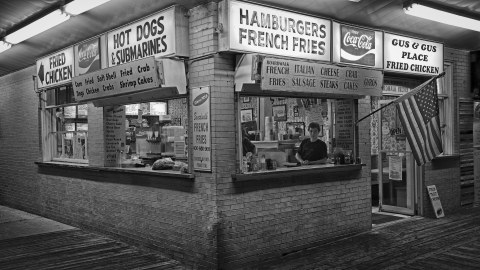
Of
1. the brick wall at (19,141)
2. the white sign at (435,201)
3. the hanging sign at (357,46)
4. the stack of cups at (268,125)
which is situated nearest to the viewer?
the hanging sign at (357,46)

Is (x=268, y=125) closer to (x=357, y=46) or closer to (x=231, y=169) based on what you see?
(x=357, y=46)

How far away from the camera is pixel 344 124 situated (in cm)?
841

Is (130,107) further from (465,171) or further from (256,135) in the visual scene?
(465,171)

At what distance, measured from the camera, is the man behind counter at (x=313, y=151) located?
27.4 ft

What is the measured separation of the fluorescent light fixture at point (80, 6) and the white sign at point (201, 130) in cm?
205

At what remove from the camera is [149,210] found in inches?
295

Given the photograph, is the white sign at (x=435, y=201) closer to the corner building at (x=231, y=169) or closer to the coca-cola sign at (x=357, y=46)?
the corner building at (x=231, y=169)

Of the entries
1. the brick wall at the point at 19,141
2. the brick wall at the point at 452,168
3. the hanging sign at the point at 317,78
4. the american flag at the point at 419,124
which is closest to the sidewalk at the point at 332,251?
the brick wall at the point at 452,168

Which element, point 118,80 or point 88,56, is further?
point 88,56

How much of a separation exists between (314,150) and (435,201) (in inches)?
122

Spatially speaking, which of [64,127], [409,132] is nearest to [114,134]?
[64,127]

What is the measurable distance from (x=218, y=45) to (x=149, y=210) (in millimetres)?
2951

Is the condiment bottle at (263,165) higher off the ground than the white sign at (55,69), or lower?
lower

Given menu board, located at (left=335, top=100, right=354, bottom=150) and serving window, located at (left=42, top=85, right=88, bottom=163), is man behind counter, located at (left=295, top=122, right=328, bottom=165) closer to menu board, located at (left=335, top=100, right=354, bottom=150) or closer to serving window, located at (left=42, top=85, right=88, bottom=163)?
menu board, located at (left=335, top=100, right=354, bottom=150)
